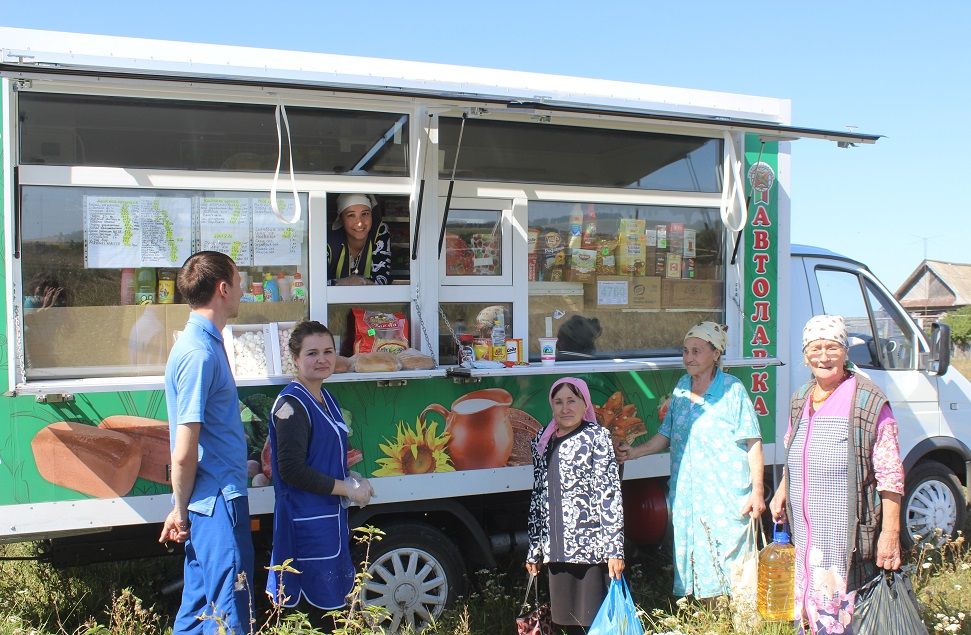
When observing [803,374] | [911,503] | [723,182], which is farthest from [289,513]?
[911,503]

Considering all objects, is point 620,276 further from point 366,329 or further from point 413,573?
point 413,573

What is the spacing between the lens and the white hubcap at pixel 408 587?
3.92m

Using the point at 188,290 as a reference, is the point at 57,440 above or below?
below

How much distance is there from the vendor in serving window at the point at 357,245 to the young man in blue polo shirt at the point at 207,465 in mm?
1074

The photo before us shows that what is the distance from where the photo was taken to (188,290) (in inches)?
118

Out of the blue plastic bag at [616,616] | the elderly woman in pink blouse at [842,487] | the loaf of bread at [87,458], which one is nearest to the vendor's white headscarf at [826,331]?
the elderly woman in pink blouse at [842,487]

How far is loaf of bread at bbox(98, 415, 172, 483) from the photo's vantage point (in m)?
3.48

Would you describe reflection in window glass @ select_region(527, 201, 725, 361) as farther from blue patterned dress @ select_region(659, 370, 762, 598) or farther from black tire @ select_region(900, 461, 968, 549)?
black tire @ select_region(900, 461, 968, 549)

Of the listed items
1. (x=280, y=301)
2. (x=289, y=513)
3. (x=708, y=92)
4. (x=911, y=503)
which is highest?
(x=708, y=92)

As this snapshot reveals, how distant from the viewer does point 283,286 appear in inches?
Result: 156

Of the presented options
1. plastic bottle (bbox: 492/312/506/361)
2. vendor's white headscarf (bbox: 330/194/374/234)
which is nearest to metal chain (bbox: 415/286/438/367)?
plastic bottle (bbox: 492/312/506/361)

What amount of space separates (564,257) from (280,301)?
1.69 meters

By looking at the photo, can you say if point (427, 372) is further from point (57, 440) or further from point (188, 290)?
point (57, 440)

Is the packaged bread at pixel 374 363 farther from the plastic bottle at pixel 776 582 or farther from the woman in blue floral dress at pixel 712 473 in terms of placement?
the plastic bottle at pixel 776 582
